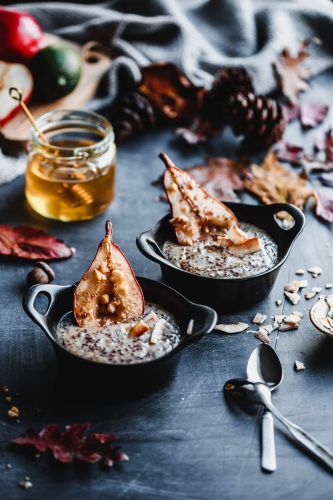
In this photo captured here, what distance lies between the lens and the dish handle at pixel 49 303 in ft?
4.63

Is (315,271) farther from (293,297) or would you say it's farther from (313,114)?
(313,114)

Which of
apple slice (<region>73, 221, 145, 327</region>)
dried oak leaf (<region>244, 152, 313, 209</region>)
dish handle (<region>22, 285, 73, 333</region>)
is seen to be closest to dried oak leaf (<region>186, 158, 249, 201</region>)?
dried oak leaf (<region>244, 152, 313, 209</region>)

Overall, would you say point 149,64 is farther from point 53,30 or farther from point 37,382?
point 37,382

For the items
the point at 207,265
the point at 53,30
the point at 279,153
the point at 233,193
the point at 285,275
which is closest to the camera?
the point at 207,265

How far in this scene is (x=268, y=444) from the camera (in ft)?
4.50

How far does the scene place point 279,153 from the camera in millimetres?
2289

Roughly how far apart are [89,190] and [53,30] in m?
0.95

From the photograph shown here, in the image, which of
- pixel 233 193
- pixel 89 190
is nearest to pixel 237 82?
pixel 233 193

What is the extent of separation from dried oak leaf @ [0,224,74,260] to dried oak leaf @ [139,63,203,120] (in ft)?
2.28

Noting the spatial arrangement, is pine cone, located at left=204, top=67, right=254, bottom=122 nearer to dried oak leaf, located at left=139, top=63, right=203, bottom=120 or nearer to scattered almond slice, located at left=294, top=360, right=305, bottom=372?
dried oak leaf, located at left=139, top=63, right=203, bottom=120

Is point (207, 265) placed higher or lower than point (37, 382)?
higher

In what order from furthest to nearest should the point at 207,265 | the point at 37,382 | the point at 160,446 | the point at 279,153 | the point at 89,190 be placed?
1. the point at 279,153
2. the point at 89,190
3. the point at 207,265
4. the point at 37,382
5. the point at 160,446

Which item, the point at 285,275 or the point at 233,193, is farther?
the point at 233,193

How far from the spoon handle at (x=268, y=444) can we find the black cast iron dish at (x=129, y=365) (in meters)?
0.20
